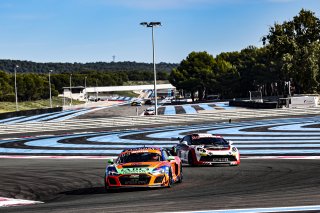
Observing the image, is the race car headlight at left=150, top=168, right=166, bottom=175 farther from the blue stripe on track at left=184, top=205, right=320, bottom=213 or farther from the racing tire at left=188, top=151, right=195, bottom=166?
the racing tire at left=188, top=151, right=195, bottom=166

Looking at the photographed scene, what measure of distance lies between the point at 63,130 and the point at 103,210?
128 feet

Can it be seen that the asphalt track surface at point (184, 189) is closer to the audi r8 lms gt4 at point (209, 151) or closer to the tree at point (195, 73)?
the audi r8 lms gt4 at point (209, 151)

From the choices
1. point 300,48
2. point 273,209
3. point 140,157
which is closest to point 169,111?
point 300,48

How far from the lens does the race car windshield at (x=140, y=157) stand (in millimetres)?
14922

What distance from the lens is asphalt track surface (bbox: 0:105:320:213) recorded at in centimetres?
1077

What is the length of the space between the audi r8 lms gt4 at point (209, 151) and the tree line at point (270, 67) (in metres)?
60.5

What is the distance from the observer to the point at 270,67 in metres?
115

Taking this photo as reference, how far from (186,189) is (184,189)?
6 cm

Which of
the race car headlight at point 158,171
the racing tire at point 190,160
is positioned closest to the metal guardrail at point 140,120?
the racing tire at point 190,160

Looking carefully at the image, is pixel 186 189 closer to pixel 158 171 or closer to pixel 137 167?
pixel 158 171

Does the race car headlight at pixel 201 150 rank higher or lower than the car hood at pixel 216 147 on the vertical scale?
lower

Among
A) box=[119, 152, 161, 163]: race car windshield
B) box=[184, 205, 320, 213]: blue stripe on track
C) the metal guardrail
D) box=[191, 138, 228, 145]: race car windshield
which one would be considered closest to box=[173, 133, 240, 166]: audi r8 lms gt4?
box=[191, 138, 228, 145]: race car windshield

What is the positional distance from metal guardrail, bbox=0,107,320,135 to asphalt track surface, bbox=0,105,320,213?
26.6m

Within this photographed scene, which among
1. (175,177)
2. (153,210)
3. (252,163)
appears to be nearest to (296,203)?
(153,210)
